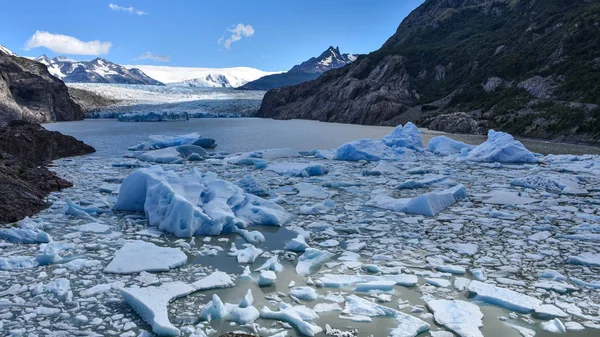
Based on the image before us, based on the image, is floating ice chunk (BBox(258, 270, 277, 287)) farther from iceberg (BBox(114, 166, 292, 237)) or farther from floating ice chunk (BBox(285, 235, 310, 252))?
iceberg (BBox(114, 166, 292, 237))

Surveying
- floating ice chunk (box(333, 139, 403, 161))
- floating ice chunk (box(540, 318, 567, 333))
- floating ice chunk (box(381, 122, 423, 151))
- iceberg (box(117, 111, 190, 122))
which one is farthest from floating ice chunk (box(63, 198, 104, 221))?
iceberg (box(117, 111, 190, 122))

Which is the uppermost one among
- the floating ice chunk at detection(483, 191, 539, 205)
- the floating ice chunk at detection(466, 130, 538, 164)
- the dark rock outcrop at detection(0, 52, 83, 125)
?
the dark rock outcrop at detection(0, 52, 83, 125)

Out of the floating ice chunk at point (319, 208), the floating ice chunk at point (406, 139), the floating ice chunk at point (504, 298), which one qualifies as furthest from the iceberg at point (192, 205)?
the floating ice chunk at point (406, 139)

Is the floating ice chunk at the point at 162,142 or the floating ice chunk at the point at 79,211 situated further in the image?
the floating ice chunk at the point at 162,142

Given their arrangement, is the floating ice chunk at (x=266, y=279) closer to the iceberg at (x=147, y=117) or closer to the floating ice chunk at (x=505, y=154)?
the floating ice chunk at (x=505, y=154)

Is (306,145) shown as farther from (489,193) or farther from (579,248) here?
(579,248)
